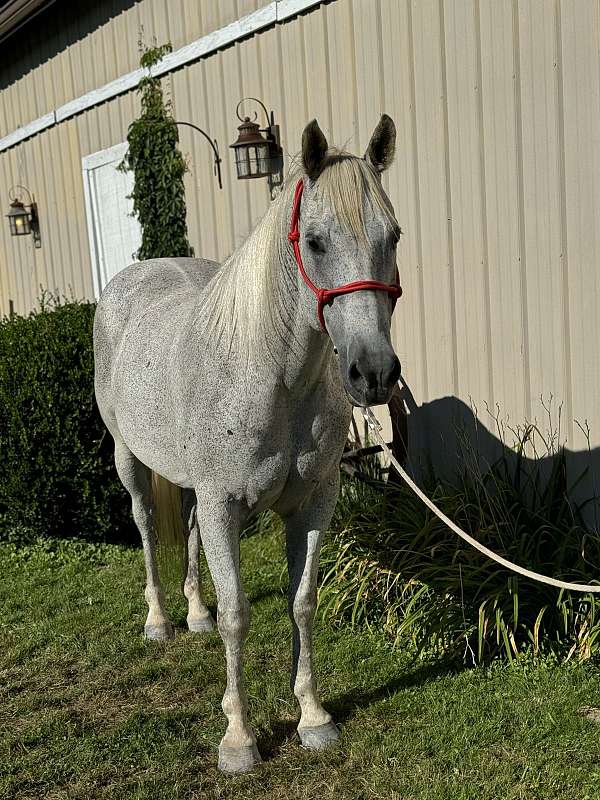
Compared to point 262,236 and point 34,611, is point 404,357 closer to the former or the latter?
point 262,236

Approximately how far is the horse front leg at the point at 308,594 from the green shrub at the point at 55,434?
111 inches

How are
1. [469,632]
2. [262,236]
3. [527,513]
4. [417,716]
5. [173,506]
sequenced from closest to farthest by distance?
[262,236]
[417,716]
[469,632]
[527,513]
[173,506]

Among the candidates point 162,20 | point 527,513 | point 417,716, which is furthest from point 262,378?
point 162,20

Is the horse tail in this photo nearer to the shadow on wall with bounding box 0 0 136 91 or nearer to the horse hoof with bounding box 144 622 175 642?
the horse hoof with bounding box 144 622 175 642

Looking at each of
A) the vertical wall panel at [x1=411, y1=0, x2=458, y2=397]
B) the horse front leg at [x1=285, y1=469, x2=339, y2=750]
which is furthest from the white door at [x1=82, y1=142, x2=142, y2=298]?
the horse front leg at [x1=285, y1=469, x2=339, y2=750]

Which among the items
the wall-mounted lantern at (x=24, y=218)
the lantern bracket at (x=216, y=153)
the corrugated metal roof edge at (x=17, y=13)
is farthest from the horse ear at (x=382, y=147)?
the wall-mounted lantern at (x=24, y=218)

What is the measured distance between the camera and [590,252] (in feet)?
12.0

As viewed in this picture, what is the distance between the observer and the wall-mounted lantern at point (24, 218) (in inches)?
346

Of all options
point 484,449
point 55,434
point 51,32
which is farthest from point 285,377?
point 51,32

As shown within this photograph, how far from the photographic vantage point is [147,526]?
4.20 metres

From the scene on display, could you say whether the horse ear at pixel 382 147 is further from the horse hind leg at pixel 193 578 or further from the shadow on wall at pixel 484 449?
the horse hind leg at pixel 193 578

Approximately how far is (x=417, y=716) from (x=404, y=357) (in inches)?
88.6

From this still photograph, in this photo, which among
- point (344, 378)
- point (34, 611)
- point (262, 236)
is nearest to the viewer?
point (344, 378)

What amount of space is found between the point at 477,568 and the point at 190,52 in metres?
4.50
